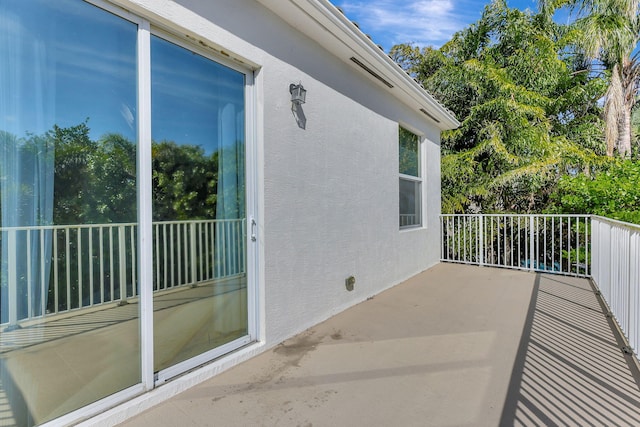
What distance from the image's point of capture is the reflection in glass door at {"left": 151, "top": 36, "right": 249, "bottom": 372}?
205cm

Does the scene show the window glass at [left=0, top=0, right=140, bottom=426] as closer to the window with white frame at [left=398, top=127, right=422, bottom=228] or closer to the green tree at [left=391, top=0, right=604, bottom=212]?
the window with white frame at [left=398, top=127, right=422, bottom=228]

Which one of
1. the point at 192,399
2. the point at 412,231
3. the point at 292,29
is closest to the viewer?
the point at 192,399

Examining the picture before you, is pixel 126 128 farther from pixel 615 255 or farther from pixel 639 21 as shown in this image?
pixel 639 21

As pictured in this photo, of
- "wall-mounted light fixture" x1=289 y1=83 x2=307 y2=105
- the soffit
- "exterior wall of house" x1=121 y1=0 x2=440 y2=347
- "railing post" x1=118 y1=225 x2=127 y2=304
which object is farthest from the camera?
"wall-mounted light fixture" x1=289 y1=83 x2=307 y2=105

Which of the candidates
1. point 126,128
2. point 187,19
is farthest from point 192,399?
point 187,19

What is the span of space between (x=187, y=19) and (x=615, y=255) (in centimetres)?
406

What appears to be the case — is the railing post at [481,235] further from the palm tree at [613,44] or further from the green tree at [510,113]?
the palm tree at [613,44]

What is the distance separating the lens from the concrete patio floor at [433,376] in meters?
1.86

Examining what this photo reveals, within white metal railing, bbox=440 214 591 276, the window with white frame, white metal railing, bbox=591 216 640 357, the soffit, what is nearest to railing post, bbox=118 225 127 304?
the soffit

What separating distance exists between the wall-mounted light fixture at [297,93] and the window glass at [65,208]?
1.30 m

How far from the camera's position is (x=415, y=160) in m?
5.87

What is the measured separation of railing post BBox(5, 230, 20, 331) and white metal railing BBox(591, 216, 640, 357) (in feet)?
11.9

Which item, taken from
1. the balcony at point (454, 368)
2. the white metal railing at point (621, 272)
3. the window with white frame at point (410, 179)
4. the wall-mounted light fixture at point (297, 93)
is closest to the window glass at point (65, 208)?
the balcony at point (454, 368)

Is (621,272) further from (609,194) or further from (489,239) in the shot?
(489,239)
